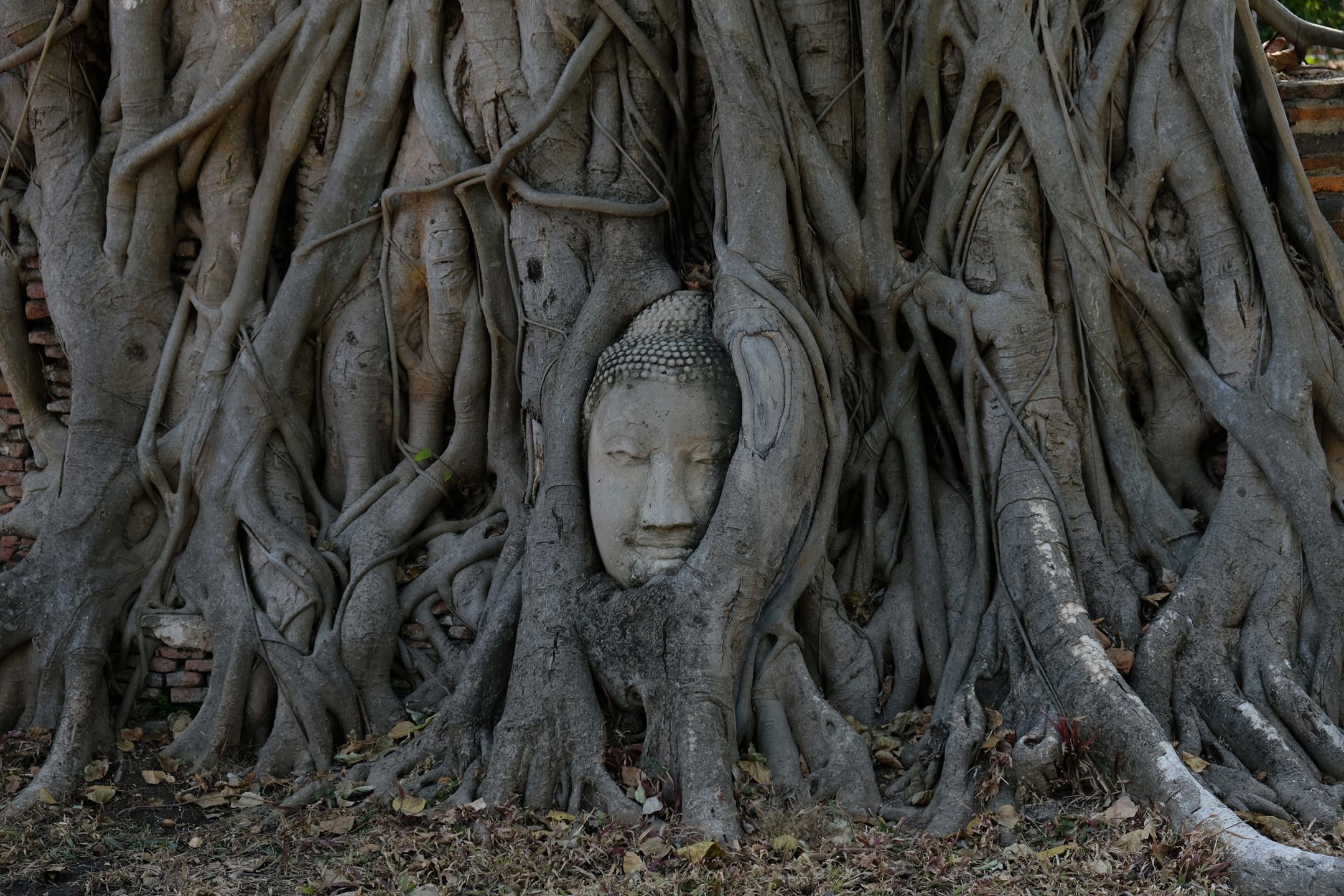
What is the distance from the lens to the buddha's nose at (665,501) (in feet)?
12.5

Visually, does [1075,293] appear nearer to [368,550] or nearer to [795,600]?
[795,600]

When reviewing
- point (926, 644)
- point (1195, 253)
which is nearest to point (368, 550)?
point (926, 644)

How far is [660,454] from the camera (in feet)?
12.8

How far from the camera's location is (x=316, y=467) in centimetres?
493

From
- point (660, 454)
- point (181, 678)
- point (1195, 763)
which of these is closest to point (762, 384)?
point (660, 454)

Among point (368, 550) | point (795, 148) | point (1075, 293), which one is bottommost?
point (368, 550)

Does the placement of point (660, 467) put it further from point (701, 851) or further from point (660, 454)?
point (701, 851)

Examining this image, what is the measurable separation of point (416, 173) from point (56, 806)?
2.47 meters

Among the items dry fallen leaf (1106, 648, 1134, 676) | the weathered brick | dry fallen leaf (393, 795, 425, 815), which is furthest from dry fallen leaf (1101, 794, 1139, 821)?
the weathered brick

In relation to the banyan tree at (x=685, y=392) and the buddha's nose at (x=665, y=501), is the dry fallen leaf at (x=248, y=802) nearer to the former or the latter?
the banyan tree at (x=685, y=392)

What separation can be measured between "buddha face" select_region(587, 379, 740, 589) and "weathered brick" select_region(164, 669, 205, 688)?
1703 mm

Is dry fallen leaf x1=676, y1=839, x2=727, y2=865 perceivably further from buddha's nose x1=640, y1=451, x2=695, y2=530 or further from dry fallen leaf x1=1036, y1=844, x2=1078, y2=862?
buddha's nose x1=640, y1=451, x2=695, y2=530

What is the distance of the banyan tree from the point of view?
147 inches

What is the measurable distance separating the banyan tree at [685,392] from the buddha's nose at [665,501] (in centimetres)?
1
